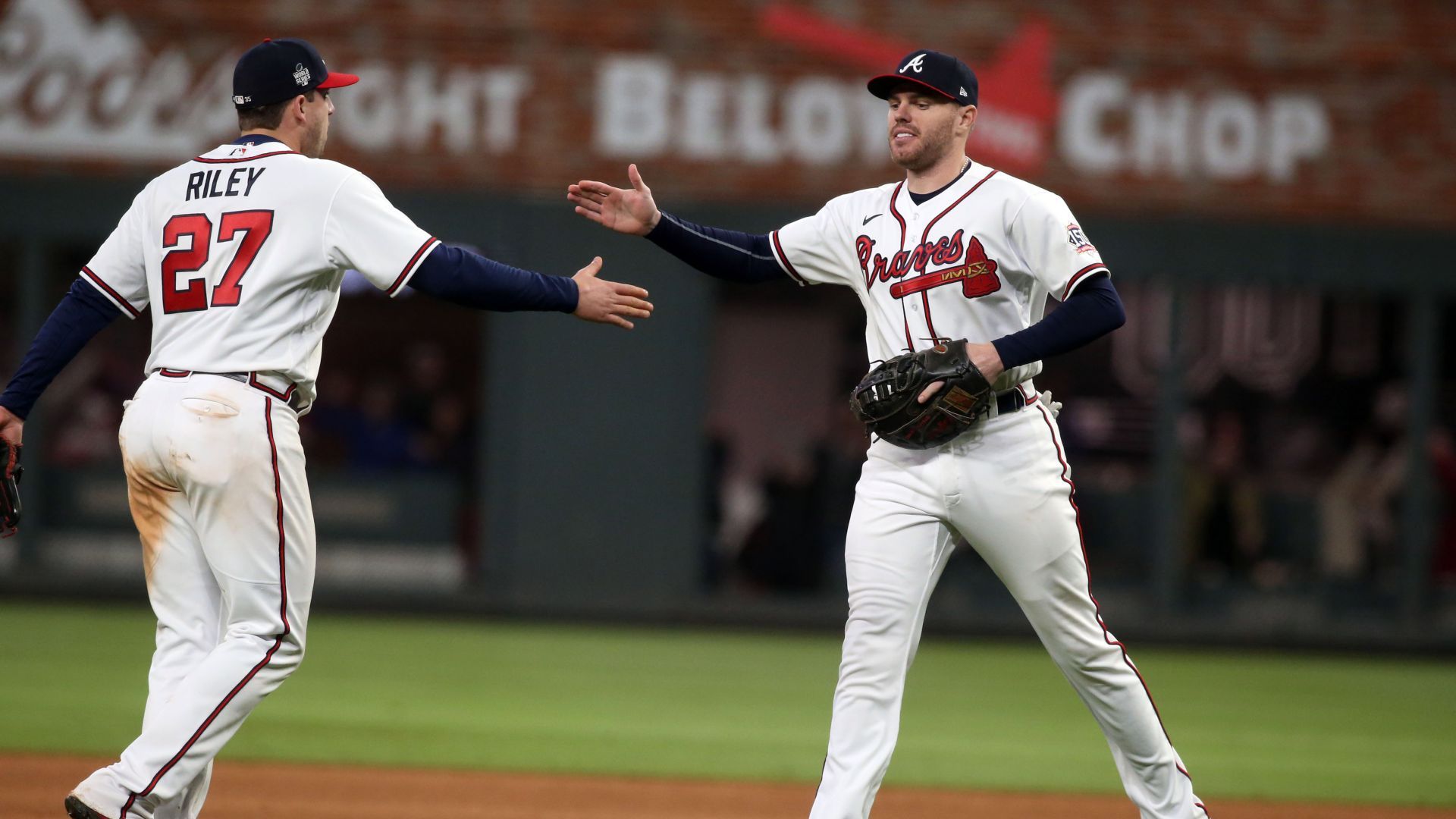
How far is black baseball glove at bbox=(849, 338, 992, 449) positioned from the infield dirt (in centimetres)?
162

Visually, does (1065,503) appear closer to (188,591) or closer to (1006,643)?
(188,591)

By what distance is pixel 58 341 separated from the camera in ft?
12.9

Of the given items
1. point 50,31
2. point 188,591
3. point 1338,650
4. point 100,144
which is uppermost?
point 50,31

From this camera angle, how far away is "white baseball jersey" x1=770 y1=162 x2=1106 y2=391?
3934mm

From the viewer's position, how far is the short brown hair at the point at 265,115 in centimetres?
388

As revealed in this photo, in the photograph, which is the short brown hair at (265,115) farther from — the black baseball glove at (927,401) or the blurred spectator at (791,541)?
the blurred spectator at (791,541)

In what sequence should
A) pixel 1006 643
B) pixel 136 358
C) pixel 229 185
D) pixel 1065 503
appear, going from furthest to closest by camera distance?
pixel 136 358
pixel 1006 643
pixel 1065 503
pixel 229 185

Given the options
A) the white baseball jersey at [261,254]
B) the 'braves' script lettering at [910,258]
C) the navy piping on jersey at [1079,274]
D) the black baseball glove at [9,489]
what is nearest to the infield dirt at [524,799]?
the black baseball glove at [9,489]

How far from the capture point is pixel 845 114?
1095 cm

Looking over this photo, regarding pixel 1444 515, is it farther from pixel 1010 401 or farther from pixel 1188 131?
pixel 1010 401

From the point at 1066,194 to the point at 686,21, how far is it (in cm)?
303

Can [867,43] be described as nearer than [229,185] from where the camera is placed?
No

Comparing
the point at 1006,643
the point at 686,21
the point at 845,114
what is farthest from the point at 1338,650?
the point at 686,21

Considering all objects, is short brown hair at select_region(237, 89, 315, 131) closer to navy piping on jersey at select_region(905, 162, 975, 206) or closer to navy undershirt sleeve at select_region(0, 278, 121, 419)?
navy undershirt sleeve at select_region(0, 278, 121, 419)
